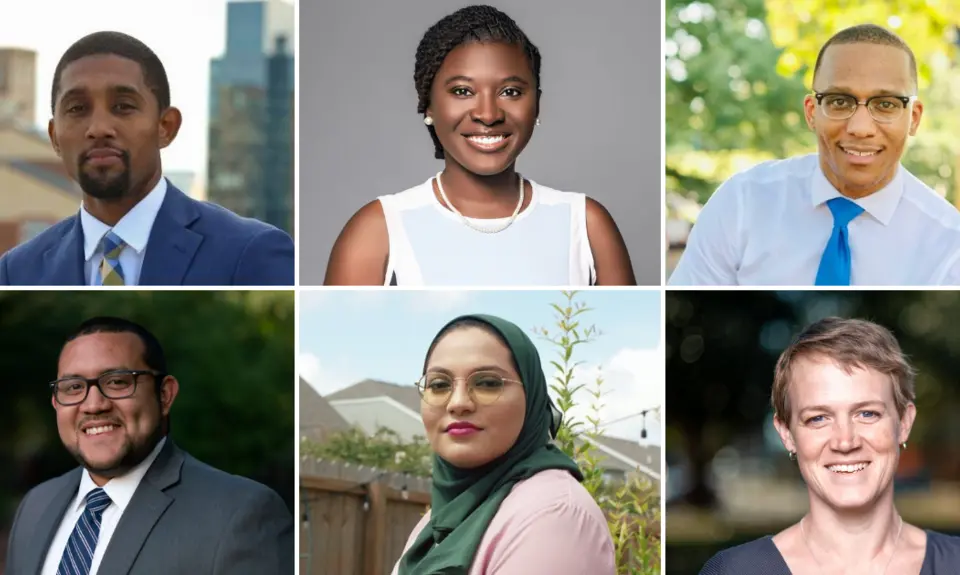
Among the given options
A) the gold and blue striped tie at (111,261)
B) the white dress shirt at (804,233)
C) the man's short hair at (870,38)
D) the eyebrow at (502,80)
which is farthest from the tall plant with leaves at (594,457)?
the gold and blue striped tie at (111,261)

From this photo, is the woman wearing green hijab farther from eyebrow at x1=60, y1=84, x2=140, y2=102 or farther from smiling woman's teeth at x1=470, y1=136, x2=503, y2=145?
eyebrow at x1=60, y1=84, x2=140, y2=102

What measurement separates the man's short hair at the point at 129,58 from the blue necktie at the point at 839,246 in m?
2.22

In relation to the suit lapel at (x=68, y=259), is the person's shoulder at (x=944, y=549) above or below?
below

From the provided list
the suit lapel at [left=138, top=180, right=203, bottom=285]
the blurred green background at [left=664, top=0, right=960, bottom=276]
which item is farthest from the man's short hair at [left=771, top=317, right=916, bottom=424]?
the suit lapel at [left=138, top=180, right=203, bottom=285]

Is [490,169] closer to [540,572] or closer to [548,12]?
[548,12]

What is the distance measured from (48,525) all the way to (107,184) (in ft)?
3.76

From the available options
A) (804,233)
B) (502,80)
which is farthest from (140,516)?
(804,233)

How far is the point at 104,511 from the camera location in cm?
408

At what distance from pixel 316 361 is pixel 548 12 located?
1.38 m

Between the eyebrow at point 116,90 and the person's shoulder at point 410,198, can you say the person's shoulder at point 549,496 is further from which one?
the eyebrow at point 116,90

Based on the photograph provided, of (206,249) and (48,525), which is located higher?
(206,249)

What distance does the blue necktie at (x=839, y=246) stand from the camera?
159 inches

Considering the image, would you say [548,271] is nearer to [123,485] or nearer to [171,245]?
[171,245]

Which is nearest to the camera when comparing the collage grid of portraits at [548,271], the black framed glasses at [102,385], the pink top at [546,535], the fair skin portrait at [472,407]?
the pink top at [546,535]
